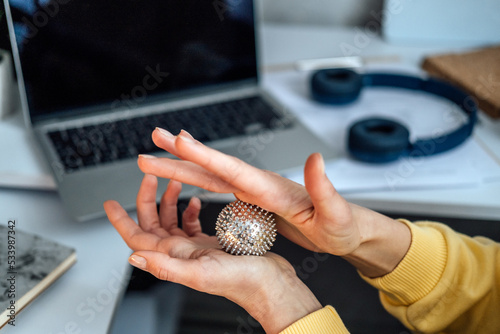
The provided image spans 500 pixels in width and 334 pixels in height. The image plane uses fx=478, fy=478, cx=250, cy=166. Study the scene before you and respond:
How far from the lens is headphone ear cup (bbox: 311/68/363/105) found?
0.82 meters

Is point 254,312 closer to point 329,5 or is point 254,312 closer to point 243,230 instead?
point 243,230

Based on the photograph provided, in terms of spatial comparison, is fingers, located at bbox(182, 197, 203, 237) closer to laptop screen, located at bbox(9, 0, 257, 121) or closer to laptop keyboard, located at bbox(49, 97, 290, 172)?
laptop keyboard, located at bbox(49, 97, 290, 172)

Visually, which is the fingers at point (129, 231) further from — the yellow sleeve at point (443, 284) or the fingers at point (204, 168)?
the yellow sleeve at point (443, 284)

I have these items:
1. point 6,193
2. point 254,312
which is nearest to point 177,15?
point 6,193

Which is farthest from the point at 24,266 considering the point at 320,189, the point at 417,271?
the point at 417,271

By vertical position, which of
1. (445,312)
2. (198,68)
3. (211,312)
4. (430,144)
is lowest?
(211,312)

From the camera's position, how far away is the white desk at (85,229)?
47 centimetres

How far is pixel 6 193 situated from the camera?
63cm

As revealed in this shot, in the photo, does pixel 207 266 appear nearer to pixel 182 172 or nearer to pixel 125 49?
pixel 182 172

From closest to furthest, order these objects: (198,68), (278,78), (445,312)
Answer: (445,312) → (198,68) → (278,78)

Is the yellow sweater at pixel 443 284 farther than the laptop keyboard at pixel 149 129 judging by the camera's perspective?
No

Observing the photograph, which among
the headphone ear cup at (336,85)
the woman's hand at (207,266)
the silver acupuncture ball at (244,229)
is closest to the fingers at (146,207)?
the woman's hand at (207,266)

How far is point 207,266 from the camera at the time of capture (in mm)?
426

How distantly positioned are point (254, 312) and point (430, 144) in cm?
37
